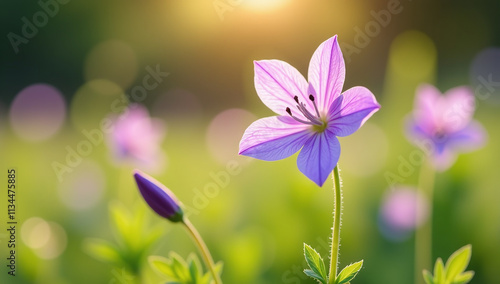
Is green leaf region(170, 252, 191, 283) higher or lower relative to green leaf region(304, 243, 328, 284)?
lower

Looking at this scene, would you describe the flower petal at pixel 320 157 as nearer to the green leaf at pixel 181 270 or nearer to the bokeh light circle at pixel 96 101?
the green leaf at pixel 181 270

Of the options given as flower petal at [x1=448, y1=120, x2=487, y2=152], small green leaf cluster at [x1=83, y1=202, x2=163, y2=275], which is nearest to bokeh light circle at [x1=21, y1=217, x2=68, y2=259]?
small green leaf cluster at [x1=83, y1=202, x2=163, y2=275]

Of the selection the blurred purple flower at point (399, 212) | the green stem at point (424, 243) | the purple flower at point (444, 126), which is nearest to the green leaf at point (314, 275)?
the green stem at point (424, 243)

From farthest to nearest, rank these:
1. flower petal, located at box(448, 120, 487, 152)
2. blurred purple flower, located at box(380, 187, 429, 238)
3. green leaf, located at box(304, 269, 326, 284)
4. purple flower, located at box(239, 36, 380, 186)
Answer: blurred purple flower, located at box(380, 187, 429, 238) < flower petal, located at box(448, 120, 487, 152) < purple flower, located at box(239, 36, 380, 186) < green leaf, located at box(304, 269, 326, 284)

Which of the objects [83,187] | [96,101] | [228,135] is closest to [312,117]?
[83,187]

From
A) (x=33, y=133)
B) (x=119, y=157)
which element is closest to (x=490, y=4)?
(x=33, y=133)

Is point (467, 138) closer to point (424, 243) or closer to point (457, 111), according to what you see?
point (457, 111)

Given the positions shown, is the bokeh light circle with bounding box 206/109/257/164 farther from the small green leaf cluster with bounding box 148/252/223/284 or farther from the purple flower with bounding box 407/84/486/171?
the small green leaf cluster with bounding box 148/252/223/284

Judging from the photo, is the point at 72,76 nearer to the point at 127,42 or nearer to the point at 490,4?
the point at 127,42
